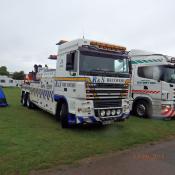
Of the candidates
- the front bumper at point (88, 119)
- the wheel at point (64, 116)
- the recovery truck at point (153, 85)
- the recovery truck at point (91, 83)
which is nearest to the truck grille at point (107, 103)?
the recovery truck at point (91, 83)

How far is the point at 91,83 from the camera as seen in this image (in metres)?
7.80

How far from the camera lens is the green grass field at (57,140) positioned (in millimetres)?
5359

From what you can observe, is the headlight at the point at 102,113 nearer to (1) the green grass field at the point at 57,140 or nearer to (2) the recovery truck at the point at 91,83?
(2) the recovery truck at the point at 91,83

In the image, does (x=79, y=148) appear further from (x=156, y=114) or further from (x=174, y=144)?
(x=156, y=114)

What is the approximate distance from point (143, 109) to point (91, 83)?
18.1ft

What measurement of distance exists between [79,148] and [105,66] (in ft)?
10.2

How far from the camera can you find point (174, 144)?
755 cm

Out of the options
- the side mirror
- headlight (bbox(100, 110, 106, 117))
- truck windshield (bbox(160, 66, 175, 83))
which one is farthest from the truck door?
the side mirror

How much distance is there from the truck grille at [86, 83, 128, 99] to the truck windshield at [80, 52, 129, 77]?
0.39 metres

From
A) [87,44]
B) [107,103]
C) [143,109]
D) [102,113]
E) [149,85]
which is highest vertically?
[87,44]

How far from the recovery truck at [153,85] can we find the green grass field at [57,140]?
132 centimetres

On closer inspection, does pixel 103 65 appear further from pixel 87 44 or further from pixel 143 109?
pixel 143 109

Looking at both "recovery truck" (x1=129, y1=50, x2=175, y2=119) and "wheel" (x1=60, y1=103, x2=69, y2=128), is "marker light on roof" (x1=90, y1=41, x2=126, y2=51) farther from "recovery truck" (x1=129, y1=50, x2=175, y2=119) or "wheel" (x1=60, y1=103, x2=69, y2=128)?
"recovery truck" (x1=129, y1=50, x2=175, y2=119)

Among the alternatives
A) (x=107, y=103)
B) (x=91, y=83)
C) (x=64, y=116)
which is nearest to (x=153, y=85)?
(x=107, y=103)
